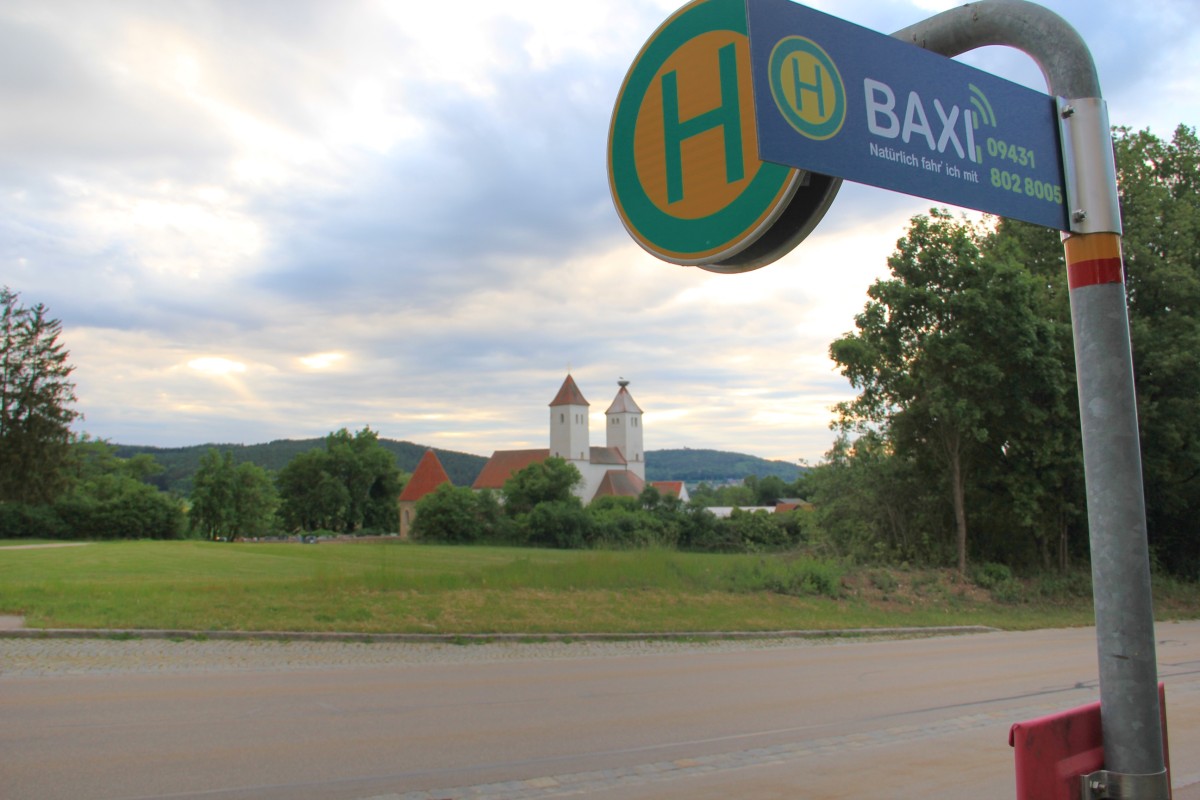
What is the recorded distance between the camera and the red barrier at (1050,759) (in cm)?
240

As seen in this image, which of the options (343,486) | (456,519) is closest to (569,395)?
(343,486)

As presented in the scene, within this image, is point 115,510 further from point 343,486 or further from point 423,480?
point 423,480

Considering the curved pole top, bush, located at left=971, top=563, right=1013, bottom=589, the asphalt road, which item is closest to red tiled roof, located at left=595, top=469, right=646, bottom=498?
bush, located at left=971, top=563, right=1013, bottom=589

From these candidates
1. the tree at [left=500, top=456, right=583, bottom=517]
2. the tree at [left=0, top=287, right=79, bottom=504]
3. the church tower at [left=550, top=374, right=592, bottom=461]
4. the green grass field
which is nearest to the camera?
the green grass field

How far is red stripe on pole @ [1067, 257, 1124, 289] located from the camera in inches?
99.9

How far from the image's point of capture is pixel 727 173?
2656 mm

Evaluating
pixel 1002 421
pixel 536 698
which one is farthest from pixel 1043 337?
pixel 536 698

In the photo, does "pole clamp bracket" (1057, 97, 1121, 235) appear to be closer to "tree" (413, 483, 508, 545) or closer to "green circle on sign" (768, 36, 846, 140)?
"green circle on sign" (768, 36, 846, 140)

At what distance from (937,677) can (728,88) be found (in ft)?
38.2

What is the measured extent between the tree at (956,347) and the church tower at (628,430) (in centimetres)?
11392

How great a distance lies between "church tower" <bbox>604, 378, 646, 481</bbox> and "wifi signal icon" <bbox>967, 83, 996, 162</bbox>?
448 ft

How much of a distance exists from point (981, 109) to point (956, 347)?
22.6 meters

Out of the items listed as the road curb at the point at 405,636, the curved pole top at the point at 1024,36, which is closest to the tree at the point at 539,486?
the road curb at the point at 405,636

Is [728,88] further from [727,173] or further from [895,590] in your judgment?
[895,590]
